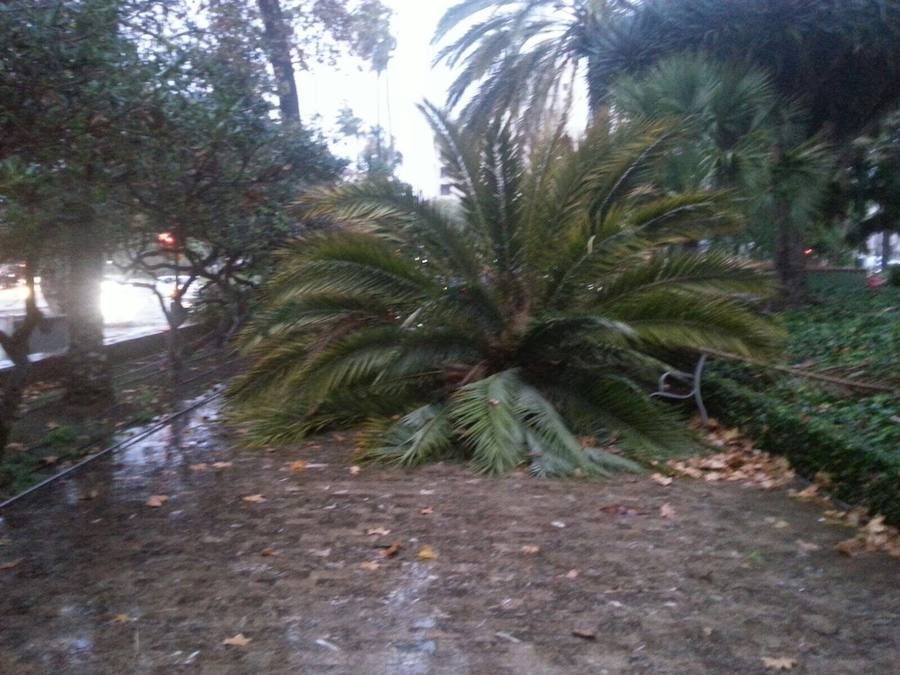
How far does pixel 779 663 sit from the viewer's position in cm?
438

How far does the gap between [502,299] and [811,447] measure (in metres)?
3.39

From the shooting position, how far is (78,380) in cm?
1147

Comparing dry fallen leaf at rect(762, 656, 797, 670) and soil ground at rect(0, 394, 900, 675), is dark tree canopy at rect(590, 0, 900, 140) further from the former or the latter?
dry fallen leaf at rect(762, 656, 797, 670)

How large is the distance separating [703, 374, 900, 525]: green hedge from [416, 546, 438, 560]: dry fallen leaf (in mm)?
2841

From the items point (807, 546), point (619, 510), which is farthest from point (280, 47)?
point (807, 546)

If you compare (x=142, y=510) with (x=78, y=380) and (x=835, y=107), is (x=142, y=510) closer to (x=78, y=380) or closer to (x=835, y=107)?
(x=78, y=380)

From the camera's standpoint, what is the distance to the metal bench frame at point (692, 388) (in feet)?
31.5

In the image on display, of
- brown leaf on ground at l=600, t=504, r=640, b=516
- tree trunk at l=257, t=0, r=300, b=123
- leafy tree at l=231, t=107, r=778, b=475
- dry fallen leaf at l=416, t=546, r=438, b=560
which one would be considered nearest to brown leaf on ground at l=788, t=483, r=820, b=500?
brown leaf on ground at l=600, t=504, r=640, b=516

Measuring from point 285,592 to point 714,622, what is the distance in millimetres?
2241

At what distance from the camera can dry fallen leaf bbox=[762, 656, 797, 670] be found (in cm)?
436

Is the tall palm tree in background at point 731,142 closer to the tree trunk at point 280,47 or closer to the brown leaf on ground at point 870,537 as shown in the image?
the tree trunk at point 280,47

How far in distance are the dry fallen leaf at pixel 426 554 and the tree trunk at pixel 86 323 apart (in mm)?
6184

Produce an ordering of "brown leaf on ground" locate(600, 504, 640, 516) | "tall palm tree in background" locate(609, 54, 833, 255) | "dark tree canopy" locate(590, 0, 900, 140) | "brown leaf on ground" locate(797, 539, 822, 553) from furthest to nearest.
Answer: "dark tree canopy" locate(590, 0, 900, 140) → "tall palm tree in background" locate(609, 54, 833, 255) → "brown leaf on ground" locate(600, 504, 640, 516) → "brown leaf on ground" locate(797, 539, 822, 553)

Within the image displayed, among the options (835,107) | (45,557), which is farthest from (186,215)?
(835,107)
